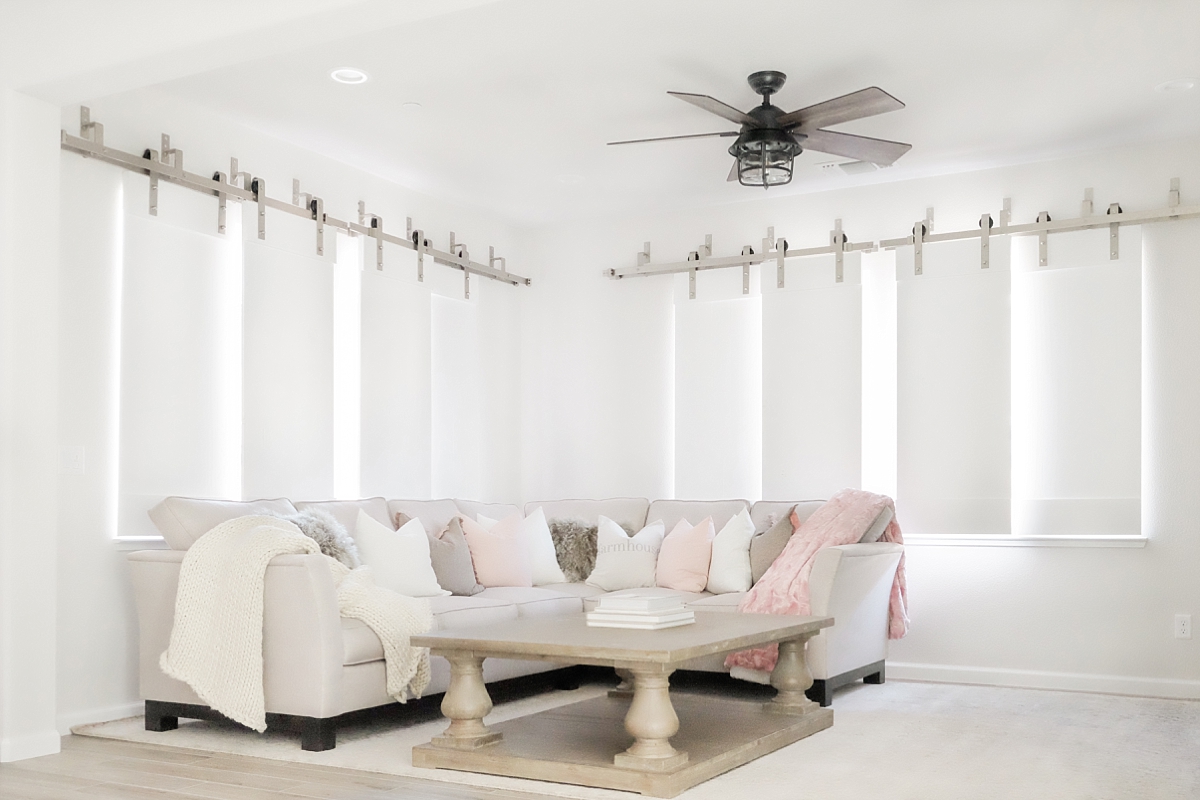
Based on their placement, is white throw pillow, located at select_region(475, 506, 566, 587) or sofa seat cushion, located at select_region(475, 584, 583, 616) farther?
white throw pillow, located at select_region(475, 506, 566, 587)

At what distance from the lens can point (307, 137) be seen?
17.9ft

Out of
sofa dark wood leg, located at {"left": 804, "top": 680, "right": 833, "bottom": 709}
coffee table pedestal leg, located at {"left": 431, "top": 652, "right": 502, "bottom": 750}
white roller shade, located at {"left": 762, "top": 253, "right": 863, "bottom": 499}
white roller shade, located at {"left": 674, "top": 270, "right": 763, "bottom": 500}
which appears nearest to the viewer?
coffee table pedestal leg, located at {"left": 431, "top": 652, "right": 502, "bottom": 750}

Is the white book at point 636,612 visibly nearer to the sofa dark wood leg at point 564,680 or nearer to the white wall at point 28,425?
the sofa dark wood leg at point 564,680

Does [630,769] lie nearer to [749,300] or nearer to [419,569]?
[419,569]

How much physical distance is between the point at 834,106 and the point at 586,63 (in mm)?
1029

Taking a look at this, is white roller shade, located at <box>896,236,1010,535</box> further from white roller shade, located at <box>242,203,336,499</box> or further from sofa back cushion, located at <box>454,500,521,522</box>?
white roller shade, located at <box>242,203,336,499</box>

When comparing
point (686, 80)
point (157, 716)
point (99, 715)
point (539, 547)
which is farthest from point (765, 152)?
point (99, 715)

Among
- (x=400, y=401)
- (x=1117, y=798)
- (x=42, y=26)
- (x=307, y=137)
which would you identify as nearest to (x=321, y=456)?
(x=400, y=401)

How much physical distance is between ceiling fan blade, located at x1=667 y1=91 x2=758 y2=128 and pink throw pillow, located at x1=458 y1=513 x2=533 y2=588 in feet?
7.76

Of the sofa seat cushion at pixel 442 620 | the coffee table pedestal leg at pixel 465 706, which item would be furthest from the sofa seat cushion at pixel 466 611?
the coffee table pedestal leg at pixel 465 706

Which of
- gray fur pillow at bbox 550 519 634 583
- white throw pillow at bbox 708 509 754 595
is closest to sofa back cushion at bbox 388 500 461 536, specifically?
gray fur pillow at bbox 550 519 634 583

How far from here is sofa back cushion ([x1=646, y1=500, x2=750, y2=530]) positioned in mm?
5957

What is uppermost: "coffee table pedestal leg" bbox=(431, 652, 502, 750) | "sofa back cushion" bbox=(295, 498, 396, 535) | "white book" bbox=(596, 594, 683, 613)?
"sofa back cushion" bbox=(295, 498, 396, 535)

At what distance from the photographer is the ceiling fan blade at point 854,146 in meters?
4.48
